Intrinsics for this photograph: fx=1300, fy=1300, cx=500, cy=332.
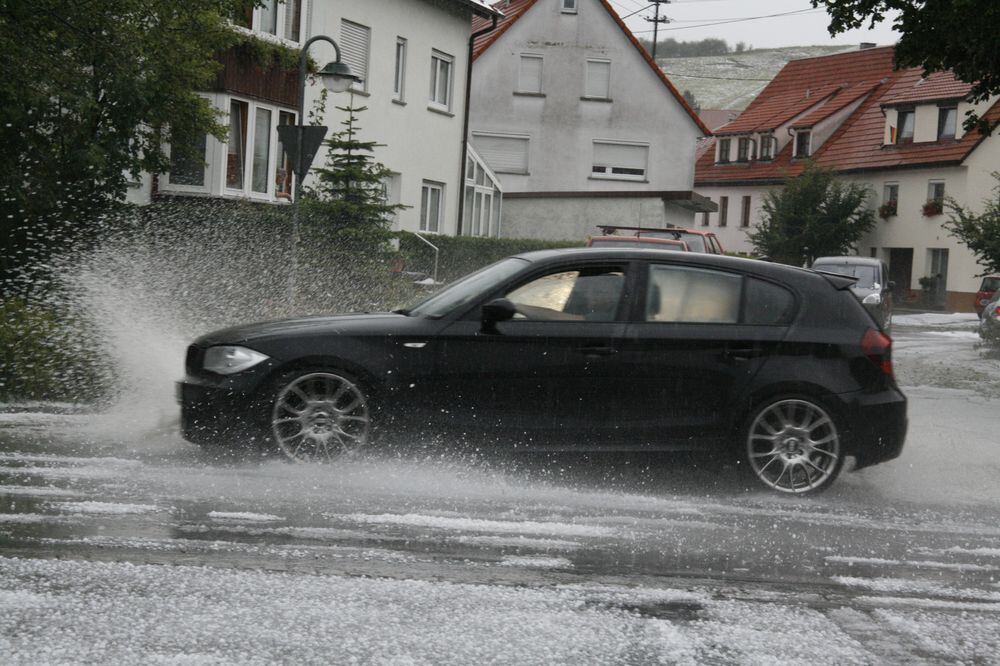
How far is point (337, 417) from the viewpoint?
7750 millimetres

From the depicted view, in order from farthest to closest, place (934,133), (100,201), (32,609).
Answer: (934,133) → (100,201) → (32,609)

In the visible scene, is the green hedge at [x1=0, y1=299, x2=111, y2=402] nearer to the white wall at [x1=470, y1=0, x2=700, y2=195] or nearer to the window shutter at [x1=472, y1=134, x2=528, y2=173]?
the white wall at [x1=470, y1=0, x2=700, y2=195]

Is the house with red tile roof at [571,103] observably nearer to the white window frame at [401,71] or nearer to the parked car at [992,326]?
the white window frame at [401,71]

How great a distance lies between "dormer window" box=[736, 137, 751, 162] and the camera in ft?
234

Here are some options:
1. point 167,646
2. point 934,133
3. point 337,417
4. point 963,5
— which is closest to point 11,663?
point 167,646

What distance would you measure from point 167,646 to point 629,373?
409cm

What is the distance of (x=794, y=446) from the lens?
8008 millimetres

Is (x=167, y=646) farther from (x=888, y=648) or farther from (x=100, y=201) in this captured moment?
(x=100, y=201)

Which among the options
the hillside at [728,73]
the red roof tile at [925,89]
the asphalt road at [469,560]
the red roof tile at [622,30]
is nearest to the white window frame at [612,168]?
the red roof tile at [622,30]

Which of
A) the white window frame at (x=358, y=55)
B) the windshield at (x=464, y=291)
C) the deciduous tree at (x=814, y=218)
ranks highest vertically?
the white window frame at (x=358, y=55)

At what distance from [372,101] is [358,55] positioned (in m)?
1.13

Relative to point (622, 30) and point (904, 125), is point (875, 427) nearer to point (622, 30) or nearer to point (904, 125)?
point (622, 30)

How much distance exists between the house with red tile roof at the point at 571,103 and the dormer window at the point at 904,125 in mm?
12430

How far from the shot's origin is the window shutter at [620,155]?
52031mm
